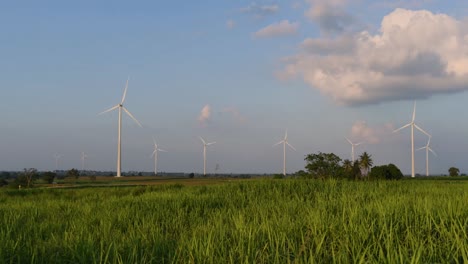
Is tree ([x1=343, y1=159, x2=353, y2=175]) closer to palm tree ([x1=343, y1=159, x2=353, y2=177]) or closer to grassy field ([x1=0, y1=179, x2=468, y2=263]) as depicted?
palm tree ([x1=343, y1=159, x2=353, y2=177])

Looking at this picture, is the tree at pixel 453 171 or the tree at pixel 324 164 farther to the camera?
the tree at pixel 453 171

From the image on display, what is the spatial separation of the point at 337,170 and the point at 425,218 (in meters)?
92.5

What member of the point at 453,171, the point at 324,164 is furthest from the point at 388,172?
the point at 453,171

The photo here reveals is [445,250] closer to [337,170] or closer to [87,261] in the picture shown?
[87,261]

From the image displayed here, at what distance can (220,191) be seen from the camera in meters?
22.9

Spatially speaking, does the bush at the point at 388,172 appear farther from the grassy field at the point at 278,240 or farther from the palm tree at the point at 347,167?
the grassy field at the point at 278,240

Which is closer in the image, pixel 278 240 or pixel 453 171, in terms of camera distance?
pixel 278 240

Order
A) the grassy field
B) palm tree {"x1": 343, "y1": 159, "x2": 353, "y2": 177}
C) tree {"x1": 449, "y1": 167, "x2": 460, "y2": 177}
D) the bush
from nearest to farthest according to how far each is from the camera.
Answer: the grassy field < the bush < palm tree {"x1": 343, "y1": 159, "x2": 353, "y2": 177} < tree {"x1": 449, "y1": 167, "x2": 460, "y2": 177}

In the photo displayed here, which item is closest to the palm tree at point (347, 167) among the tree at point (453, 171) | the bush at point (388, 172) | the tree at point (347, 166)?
the tree at point (347, 166)

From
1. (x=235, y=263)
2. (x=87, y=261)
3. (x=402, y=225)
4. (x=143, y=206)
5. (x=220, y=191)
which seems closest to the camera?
(x=235, y=263)

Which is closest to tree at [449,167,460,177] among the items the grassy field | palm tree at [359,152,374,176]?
palm tree at [359,152,374,176]

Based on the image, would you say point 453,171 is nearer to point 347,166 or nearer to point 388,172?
point 347,166

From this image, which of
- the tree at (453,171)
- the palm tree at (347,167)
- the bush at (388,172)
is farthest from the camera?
the tree at (453,171)

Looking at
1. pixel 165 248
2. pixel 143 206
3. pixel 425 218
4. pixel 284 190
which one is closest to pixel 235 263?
pixel 165 248
